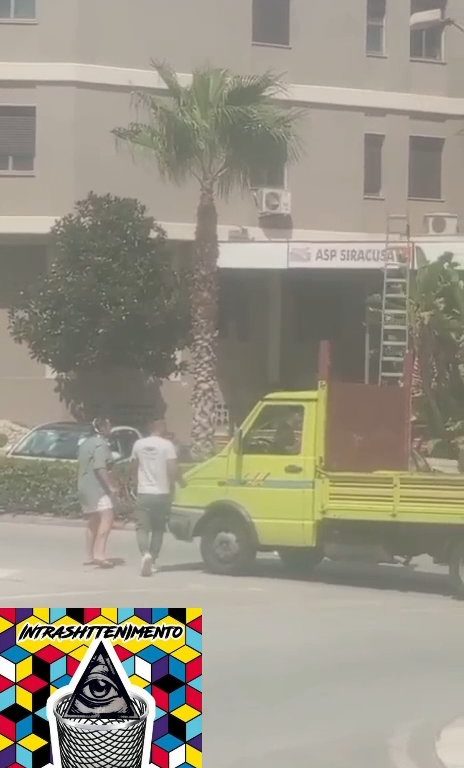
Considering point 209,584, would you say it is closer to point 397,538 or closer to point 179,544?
point 397,538

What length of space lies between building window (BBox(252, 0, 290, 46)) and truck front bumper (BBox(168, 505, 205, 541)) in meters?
20.7

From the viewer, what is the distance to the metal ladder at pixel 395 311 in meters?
28.5

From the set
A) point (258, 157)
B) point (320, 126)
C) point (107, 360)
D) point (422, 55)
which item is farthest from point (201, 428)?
point (422, 55)

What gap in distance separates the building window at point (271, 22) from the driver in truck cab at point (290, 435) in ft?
68.0

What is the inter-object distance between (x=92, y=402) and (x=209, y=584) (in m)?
18.6

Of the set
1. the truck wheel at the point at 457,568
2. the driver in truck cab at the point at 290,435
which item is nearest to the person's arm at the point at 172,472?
the driver in truck cab at the point at 290,435

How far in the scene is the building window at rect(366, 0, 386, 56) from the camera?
3588 cm

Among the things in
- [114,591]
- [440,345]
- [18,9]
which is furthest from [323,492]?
[18,9]

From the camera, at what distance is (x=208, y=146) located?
29172mm

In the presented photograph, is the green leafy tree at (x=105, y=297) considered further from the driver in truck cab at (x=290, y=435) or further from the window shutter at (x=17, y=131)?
the driver in truck cab at (x=290, y=435)

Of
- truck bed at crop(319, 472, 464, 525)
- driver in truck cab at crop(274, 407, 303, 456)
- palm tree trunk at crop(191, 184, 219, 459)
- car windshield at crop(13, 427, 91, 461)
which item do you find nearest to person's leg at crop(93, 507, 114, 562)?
driver in truck cab at crop(274, 407, 303, 456)

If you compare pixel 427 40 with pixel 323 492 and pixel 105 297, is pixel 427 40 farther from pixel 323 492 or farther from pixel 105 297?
pixel 323 492

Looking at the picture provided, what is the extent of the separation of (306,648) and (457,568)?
391cm
